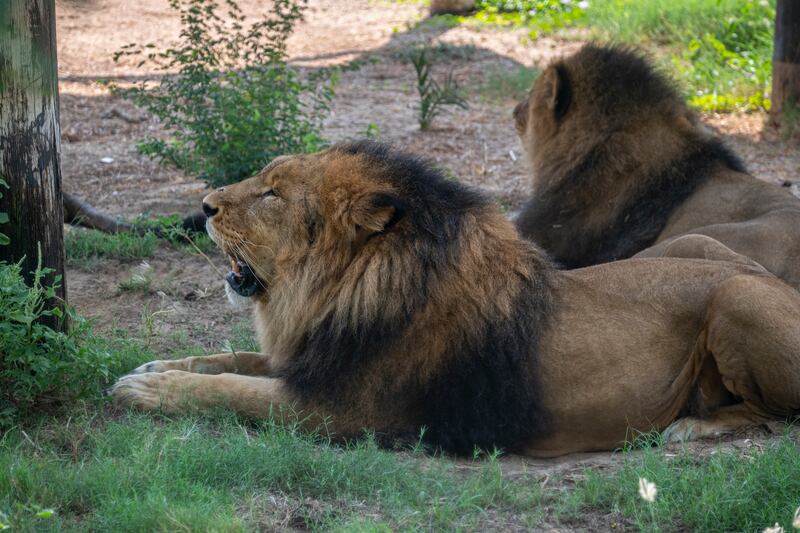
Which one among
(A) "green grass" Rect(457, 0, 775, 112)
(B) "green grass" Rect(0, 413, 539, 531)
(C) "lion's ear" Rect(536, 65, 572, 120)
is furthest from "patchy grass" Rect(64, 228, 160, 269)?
(A) "green grass" Rect(457, 0, 775, 112)

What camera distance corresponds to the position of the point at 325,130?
9523 millimetres

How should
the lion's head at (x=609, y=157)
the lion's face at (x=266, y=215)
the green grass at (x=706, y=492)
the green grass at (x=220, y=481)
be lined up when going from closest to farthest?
the green grass at (x=220, y=481)
the green grass at (x=706, y=492)
the lion's face at (x=266, y=215)
the lion's head at (x=609, y=157)

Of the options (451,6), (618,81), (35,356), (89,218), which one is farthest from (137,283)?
(451,6)

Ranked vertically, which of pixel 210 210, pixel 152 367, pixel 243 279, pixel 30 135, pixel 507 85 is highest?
pixel 30 135

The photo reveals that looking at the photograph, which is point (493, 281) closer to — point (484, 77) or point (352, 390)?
point (352, 390)

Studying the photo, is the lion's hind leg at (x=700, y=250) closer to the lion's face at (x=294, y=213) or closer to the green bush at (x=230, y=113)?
the lion's face at (x=294, y=213)

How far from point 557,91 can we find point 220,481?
3.72 metres

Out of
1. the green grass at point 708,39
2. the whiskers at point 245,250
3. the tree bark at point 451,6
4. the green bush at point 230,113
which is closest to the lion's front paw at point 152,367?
the whiskers at point 245,250

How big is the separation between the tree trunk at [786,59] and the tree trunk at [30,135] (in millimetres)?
6927

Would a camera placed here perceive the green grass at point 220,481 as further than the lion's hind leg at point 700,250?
No

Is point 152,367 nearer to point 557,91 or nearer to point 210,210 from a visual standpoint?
point 210,210

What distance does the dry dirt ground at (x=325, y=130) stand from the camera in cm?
580

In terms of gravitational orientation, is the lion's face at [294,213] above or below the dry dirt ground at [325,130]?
above

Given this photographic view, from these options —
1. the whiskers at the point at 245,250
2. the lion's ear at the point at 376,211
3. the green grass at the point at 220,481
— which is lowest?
the green grass at the point at 220,481
